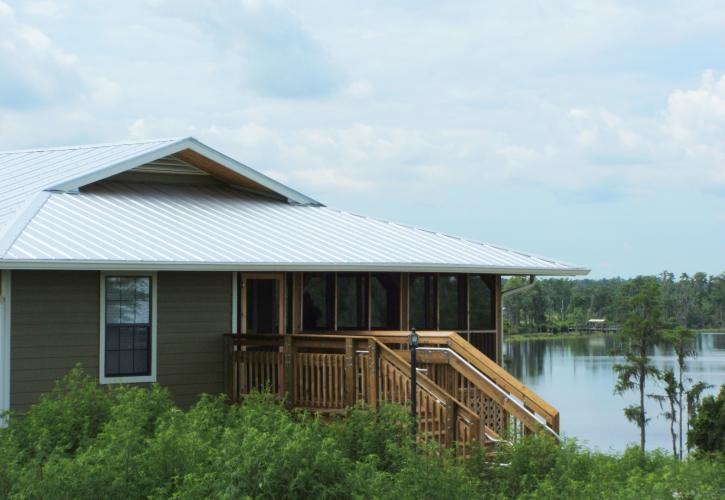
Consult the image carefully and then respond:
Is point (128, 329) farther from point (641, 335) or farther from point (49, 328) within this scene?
point (641, 335)

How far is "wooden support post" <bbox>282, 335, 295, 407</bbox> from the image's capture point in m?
16.7

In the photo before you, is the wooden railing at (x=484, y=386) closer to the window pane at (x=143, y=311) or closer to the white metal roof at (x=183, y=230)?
the white metal roof at (x=183, y=230)

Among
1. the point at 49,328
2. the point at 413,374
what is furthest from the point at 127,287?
the point at 413,374

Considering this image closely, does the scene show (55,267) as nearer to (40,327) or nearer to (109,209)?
(40,327)

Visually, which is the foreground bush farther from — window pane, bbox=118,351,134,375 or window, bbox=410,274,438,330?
window, bbox=410,274,438,330

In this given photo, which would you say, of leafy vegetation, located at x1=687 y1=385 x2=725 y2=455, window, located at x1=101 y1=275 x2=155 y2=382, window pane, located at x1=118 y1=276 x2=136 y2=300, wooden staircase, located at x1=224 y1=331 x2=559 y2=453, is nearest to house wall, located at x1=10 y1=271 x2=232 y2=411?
window, located at x1=101 y1=275 x2=155 y2=382

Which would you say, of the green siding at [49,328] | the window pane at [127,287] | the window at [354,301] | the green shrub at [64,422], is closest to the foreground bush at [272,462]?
the green shrub at [64,422]

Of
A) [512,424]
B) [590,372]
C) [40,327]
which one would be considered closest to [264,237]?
[40,327]

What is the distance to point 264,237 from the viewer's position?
1878 centimetres

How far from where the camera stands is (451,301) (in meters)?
20.7

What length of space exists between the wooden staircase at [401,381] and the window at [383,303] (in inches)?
105

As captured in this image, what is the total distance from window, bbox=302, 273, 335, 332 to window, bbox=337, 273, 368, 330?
0.86ft

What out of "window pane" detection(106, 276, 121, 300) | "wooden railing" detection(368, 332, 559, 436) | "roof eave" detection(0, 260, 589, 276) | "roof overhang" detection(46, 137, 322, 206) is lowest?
"wooden railing" detection(368, 332, 559, 436)

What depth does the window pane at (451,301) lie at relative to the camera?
67.4ft
